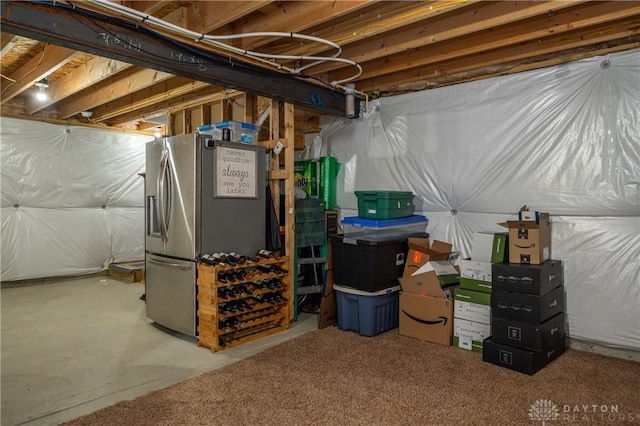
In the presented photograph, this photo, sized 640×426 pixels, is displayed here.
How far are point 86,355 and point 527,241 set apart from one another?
3.70 meters

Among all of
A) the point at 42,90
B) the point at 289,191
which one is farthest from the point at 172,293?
the point at 42,90

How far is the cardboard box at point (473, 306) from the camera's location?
3.43m

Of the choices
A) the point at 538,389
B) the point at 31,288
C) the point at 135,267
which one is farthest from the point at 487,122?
the point at 31,288

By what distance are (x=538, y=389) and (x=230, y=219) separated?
108 inches

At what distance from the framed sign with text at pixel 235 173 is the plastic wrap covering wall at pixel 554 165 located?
1596 mm

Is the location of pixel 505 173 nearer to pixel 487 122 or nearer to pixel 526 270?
pixel 487 122

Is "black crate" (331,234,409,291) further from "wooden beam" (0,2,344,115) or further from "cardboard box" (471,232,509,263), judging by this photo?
"wooden beam" (0,2,344,115)

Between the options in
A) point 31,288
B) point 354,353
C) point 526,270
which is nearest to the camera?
point 526,270

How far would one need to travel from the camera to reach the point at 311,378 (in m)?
2.94

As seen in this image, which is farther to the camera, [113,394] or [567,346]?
[567,346]

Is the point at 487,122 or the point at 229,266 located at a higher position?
the point at 487,122

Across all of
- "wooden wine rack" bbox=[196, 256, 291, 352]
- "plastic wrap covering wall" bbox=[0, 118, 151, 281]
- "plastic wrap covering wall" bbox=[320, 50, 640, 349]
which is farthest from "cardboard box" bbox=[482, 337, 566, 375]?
"plastic wrap covering wall" bbox=[0, 118, 151, 281]

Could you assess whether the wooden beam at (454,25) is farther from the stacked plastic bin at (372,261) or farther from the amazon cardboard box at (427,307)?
the amazon cardboard box at (427,307)

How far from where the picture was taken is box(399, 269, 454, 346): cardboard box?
3.62 meters
